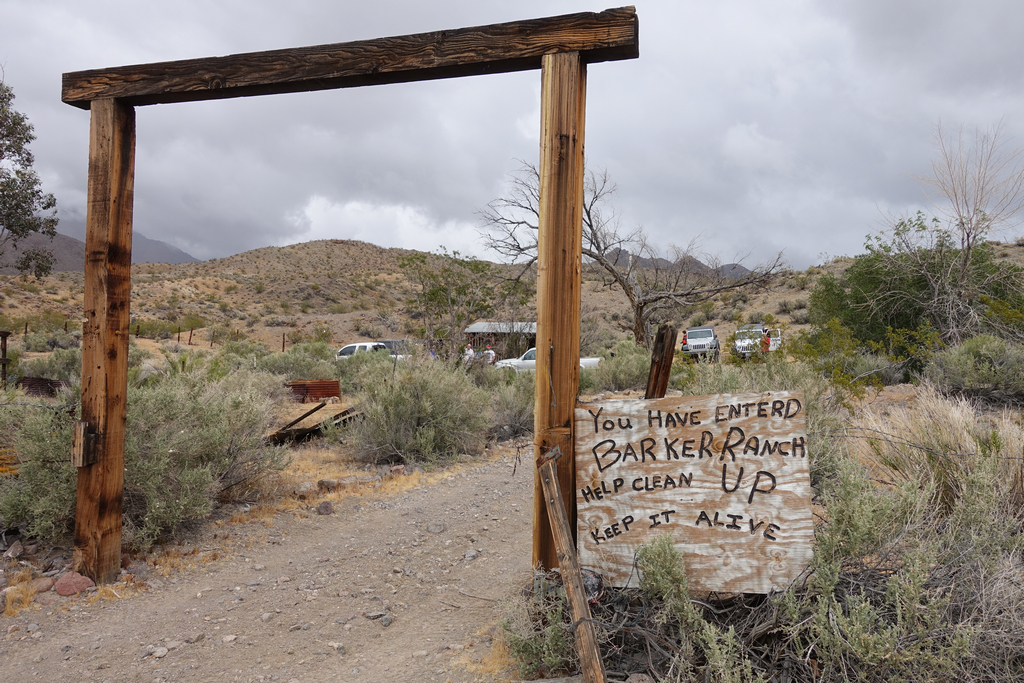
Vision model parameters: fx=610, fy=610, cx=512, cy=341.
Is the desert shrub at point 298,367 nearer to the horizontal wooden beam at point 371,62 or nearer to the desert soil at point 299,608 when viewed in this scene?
the desert soil at point 299,608

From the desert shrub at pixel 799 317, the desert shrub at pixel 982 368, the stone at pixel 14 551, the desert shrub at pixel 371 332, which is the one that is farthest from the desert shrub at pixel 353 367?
the desert shrub at pixel 799 317

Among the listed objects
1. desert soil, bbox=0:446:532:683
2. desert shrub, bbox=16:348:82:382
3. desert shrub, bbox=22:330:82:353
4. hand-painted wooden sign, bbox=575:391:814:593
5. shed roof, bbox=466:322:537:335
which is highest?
shed roof, bbox=466:322:537:335

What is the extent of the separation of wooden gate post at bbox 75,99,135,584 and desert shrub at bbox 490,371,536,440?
5.44 meters

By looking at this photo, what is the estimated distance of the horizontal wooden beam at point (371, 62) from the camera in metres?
2.88

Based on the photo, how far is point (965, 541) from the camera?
2865 mm

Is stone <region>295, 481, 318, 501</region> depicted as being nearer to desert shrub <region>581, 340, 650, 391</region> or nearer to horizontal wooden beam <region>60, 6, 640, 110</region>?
horizontal wooden beam <region>60, 6, 640, 110</region>

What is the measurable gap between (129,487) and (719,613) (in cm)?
417

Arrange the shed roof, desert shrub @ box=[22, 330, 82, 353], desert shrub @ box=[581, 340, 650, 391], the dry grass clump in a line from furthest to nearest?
desert shrub @ box=[22, 330, 82, 353] → the shed roof → desert shrub @ box=[581, 340, 650, 391] → the dry grass clump

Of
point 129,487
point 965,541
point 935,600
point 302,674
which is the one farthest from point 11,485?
point 965,541

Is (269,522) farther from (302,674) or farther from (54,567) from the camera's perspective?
(302,674)

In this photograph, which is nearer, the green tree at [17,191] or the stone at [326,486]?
the stone at [326,486]

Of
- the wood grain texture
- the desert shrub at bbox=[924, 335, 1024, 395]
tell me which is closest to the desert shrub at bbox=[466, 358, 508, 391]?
the desert shrub at bbox=[924, 335, 1024, 395]

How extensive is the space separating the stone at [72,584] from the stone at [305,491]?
6.86ft

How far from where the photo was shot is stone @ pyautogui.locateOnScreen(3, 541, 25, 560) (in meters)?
4.01
